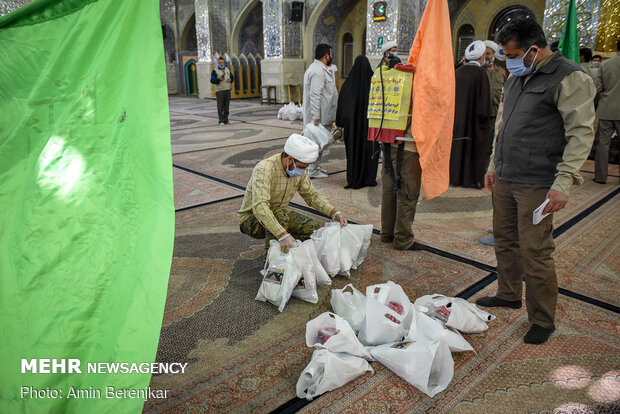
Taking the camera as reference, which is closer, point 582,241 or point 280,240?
point 280,240

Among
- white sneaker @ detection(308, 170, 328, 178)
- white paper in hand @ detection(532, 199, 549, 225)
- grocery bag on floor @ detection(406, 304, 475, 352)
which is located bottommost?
grocery bag on floor @ detection(406, 304, 475, 352)

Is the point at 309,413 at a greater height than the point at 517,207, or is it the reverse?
the point at 517,207

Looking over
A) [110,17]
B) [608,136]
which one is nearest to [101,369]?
[110,17]

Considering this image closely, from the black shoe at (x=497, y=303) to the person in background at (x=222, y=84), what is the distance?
762cm

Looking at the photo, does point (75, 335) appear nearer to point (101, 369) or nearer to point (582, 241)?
point (101, 369)

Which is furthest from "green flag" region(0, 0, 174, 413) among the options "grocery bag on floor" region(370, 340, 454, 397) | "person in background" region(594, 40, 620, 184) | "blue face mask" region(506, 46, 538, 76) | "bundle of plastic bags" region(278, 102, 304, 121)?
"bundle of plastic bags" region(278, 102, 304, 121)

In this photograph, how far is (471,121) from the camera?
4.67 metres

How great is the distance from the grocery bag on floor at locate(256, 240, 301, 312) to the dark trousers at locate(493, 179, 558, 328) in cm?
108

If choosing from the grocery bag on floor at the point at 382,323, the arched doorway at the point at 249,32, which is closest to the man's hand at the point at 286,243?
the grocery bag on floor at the point at 382,323

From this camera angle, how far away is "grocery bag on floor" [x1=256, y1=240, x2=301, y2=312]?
7.84 feet

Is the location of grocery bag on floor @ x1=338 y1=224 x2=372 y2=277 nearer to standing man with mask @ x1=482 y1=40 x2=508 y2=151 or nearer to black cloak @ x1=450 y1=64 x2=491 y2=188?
black cloak @ x1=450 y1=64 x2=491 y2=188

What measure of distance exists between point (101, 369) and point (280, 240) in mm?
1333

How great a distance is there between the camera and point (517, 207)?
85.1 inches

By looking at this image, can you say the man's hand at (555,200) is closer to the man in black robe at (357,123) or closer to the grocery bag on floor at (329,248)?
the grocery bag on floor at (329,248)
